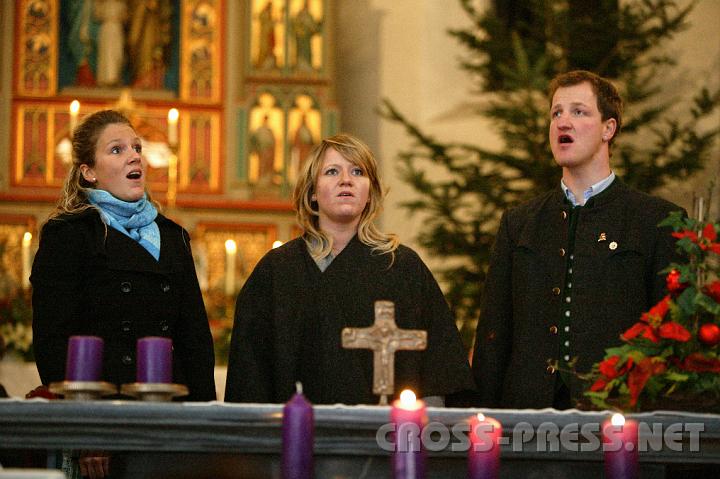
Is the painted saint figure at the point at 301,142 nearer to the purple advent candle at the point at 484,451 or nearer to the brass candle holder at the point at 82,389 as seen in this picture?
the brass candle holder at the point at 82,389

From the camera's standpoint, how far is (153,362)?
2.84 meters

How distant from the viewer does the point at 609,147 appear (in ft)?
13.3

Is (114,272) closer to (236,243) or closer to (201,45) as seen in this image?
(236,243)

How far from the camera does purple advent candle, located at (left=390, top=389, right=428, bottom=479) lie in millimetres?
2332

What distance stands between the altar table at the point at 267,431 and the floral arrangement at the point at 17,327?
420cm

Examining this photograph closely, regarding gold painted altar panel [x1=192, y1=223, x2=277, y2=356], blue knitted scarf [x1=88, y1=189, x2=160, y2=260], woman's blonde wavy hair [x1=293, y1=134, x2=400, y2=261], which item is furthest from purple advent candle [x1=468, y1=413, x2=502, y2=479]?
gold painted altar panel [x1=192, y1=223, x2=277, y2=356]

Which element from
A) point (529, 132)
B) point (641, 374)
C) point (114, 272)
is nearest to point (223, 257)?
point (529, 132)

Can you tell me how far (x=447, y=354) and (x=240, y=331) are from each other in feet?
Answer: 1.91

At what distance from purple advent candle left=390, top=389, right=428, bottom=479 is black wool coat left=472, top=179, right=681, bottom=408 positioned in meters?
1.40

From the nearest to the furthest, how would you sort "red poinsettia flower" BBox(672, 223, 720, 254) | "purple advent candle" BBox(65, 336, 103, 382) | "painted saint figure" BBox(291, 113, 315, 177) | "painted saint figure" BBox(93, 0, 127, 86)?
1. "purple advent candle" BBox(65, 336, 103, 382)
2. "red poinsettia flower" BBox(672, 223, 720, 254)
3. "painted saint figure" BBox(291, 113, 315, 177)
4. "painted saint figure" BBox(93, 0, 127, 86)

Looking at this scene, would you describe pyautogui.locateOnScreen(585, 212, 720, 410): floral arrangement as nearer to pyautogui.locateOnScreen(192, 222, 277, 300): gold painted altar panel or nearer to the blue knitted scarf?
the blue knitted scarf

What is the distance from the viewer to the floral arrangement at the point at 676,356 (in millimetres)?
2900

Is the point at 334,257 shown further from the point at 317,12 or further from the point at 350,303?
the point at 317,12

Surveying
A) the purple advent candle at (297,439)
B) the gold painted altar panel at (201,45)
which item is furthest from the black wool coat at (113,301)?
the gold painted altar panel at (201,45)
